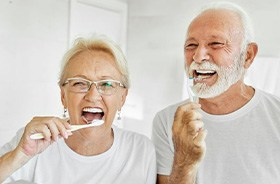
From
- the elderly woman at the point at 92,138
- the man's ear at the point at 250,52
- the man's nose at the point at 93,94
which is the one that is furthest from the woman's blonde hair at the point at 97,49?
the man's ear at the point at 250,52

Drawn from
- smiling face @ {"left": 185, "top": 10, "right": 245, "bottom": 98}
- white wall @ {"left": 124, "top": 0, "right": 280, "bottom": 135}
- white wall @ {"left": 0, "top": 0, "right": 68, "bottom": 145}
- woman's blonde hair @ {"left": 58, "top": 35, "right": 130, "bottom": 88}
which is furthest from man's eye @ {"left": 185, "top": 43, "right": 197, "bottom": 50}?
white wall @ {"left": 124, "top": 0, "right": 280, "bottom": 135}

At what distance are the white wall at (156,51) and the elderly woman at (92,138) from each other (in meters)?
1.40

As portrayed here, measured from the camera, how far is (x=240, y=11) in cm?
120

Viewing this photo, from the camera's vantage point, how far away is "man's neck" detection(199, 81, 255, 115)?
1.21 m

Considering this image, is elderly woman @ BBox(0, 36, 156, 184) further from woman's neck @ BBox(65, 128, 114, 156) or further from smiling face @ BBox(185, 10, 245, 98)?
smiling face @ BBox(185, 10, 245, 98)

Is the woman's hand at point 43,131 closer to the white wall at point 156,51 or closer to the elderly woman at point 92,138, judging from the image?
the elderly woman at point 92,138

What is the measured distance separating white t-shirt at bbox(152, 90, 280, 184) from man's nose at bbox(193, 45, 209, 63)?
219 millimetres

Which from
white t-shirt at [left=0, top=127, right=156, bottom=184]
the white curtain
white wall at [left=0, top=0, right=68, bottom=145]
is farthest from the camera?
the white curtain

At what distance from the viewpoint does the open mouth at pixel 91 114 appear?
3.57ft

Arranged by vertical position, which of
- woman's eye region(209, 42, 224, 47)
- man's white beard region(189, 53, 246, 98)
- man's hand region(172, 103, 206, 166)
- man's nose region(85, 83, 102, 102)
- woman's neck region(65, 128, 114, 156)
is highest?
woman's eye region(209, 42, 224, 47)

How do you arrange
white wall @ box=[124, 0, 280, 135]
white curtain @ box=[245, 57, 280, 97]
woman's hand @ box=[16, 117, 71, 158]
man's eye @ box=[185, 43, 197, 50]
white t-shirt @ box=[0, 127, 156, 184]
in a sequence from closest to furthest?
1. woman's hand @ box=[16, 117, 71, 158]
2. white t-shirt @ box=[0, 127, 156, 184]
3. man's eye @ box=[185, 43, 197, 50]
4. white curtain @ box=[245, 57, 280, 97]
5. white wall @ box=[124, 0, 280, 135]

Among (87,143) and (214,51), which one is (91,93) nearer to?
(87,143)

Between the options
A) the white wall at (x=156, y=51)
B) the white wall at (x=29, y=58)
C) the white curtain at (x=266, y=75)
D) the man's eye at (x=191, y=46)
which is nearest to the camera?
the man's eye at (x=191, y=46)

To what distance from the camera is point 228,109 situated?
121cm
